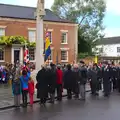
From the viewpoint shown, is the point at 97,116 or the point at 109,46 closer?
the point at 97,116

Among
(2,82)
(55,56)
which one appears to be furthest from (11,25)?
(2,82)

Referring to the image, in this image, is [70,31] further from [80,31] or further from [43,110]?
[43,110]

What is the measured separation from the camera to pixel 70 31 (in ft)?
159

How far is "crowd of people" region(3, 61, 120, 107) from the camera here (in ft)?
49.1

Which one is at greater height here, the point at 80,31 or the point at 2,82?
the point at 80,31

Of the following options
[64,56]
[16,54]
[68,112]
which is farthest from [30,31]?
[68,112]

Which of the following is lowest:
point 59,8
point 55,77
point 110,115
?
point 110,115

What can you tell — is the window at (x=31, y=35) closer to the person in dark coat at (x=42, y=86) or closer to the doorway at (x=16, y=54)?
the doorway at (x=16, y=54)

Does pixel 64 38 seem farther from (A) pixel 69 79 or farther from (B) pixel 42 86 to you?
(B) pixel 42 86

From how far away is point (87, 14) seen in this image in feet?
205

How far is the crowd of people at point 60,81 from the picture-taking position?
49.1 ft

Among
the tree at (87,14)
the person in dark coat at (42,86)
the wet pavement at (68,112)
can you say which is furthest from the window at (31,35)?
the wet pavement at (68,112)

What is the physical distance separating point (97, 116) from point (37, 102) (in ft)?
15.9

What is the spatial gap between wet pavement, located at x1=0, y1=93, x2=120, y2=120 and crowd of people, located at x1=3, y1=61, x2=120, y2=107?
0.77 metres
